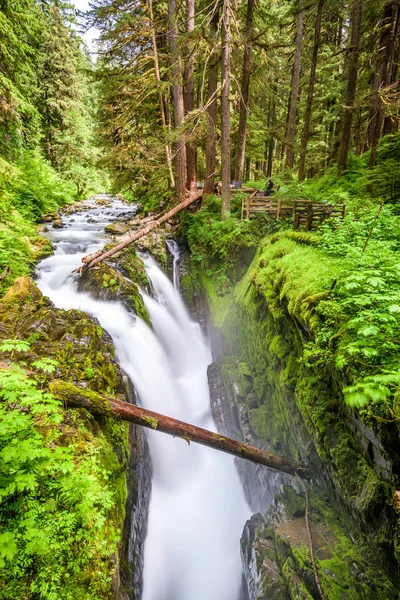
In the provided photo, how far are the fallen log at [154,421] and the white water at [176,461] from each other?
2.71 meters

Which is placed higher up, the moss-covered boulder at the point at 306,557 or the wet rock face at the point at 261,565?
the moss-covered boulder at the point at 306,557

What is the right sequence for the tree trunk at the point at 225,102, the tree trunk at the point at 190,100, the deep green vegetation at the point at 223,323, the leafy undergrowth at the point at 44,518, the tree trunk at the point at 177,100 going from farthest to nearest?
the tree trunk at the point at 190,100, the tree trunk at the point at 177,100, the tree trunk at the point at 225,102, the deep green vegetation at the point at 223,323, the leafy undergrowth at the point at 44,518

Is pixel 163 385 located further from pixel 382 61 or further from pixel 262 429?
pixel 382 61

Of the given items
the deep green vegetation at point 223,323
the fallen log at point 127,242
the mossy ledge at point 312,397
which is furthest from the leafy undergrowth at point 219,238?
the mossy ledge at point 312,397

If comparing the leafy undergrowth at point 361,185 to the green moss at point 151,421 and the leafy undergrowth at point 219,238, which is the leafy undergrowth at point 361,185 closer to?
the leafy undergrowth at point 219,238

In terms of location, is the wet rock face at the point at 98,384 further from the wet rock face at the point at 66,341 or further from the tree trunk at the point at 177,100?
the tree trunk at the point at 177,100

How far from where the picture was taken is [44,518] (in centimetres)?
286

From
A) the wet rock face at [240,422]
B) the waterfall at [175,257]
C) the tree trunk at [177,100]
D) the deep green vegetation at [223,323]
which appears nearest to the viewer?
the deep green vegetation at [223,323]

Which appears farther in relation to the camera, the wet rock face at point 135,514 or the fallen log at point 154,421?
the wet rock face at point 135,514

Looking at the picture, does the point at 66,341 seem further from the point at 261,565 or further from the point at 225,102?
the point at 225,102

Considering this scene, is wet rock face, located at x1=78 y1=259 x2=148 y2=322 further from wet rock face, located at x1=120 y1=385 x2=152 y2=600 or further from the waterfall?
wet rock face, located at x1=120 y1=385 x2=152 y2=600

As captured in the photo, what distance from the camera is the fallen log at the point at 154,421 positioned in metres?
4.38

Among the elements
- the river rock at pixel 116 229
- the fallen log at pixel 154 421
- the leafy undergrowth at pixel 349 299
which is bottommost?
the fallen log at pixel 154 421

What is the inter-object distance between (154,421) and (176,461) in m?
3.87
